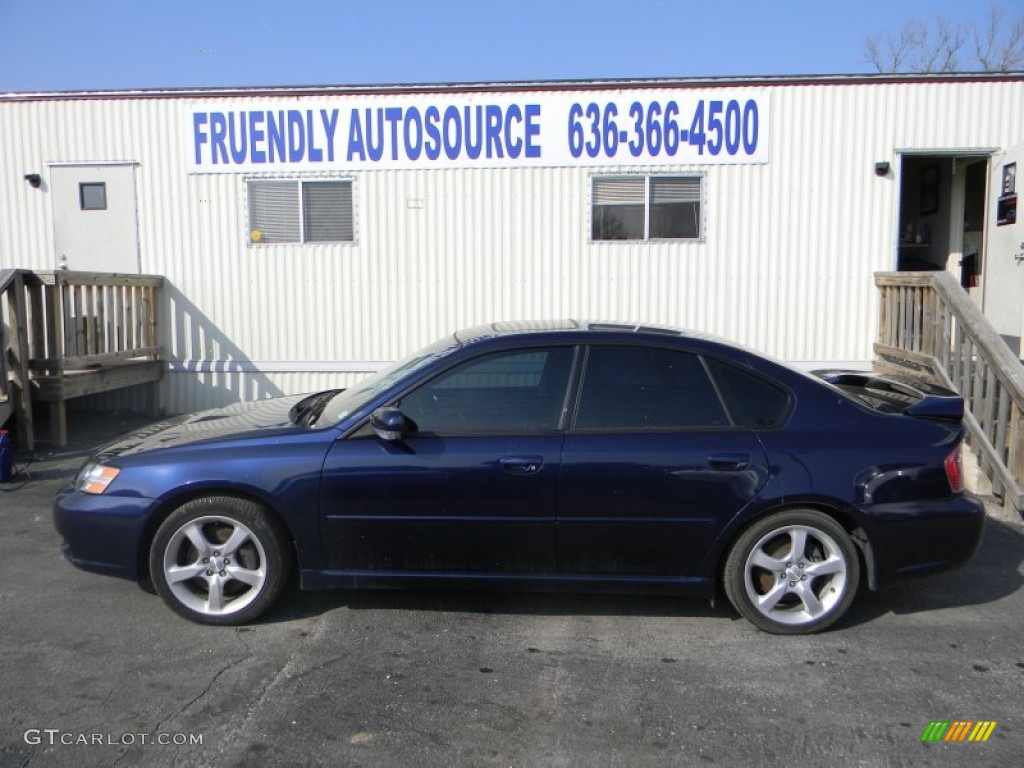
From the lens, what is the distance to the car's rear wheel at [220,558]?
4289 millimetres

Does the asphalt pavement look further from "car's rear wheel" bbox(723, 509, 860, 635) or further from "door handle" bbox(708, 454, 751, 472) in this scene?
"door handle" bbox(708, 454, 751, 472)

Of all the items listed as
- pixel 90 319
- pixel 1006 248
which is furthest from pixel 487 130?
pixel 1006 248

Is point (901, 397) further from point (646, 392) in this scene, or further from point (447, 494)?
point (447, 494)

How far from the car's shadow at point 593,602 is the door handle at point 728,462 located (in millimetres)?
900

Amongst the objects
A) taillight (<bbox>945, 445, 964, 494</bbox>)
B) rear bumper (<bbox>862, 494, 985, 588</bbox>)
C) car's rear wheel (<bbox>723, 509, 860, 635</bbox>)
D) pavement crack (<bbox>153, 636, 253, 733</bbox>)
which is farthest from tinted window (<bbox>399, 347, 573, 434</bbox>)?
taillight (<bbox>945, 445, 964, 494</bbox>)

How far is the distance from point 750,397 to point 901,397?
42.4 inches

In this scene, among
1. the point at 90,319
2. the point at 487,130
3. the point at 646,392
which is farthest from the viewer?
the point at 487,130

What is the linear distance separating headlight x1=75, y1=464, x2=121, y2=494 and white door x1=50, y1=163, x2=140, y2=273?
19.4ft

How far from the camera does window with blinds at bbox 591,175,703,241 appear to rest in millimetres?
9359

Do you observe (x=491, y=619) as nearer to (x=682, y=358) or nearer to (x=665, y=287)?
(x=682, y=358)

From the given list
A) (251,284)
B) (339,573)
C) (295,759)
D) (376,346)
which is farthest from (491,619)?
(251,284)

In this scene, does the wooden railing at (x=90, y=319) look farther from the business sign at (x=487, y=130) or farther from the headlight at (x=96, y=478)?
the headlight at (x=96, y=478)

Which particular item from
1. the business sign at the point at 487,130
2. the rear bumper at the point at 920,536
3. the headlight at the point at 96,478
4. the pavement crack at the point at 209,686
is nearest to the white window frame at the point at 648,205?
the business sign at the point at 487,130

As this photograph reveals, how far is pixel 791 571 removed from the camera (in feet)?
14.1
